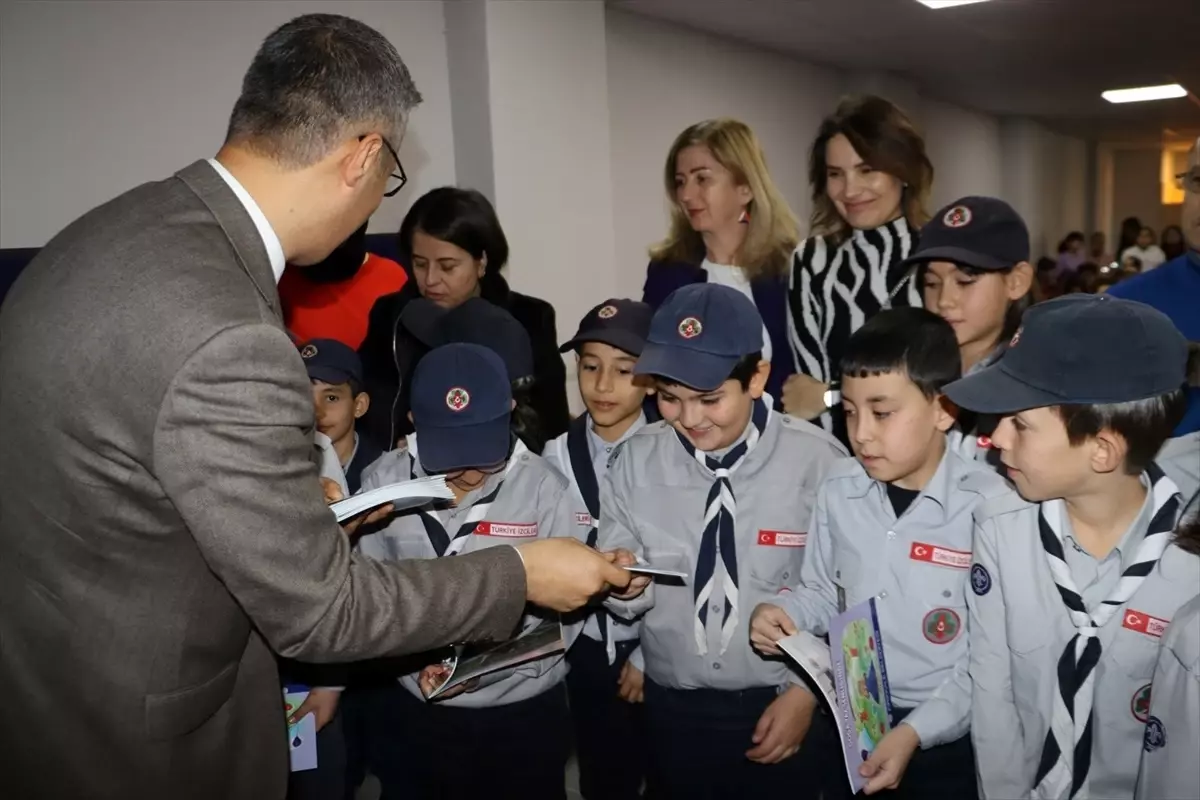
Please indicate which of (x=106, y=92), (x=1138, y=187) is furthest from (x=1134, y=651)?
(x=1138, y=187)

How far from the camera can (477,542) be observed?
2172mm

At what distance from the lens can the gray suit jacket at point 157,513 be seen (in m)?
1.18

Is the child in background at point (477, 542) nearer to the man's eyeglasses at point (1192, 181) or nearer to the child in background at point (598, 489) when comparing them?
the child in background at point (598, 489)

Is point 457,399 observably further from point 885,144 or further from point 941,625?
point 885,144

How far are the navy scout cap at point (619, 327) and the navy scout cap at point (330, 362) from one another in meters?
0.66

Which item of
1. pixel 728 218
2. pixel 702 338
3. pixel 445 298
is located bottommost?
pixel 702 338

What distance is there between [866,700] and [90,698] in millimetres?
1340

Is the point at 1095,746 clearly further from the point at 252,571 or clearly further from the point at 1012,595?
the point at 252,571

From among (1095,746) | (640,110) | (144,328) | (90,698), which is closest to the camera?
(144,328)

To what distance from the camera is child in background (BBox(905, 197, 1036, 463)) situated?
2.25 m

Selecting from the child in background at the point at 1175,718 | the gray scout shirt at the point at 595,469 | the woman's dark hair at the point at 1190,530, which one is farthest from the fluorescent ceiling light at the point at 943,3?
the child in background at the point at 1175,718

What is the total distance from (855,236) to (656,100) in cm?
406

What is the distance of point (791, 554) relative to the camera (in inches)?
82.9

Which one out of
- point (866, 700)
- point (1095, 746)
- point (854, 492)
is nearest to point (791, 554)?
point (854, 492)
